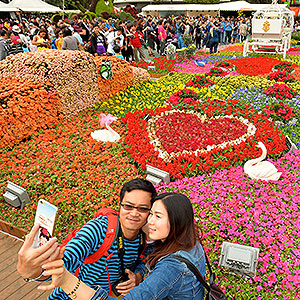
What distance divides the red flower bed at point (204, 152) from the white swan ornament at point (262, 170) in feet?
1.25

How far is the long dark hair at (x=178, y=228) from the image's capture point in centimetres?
161

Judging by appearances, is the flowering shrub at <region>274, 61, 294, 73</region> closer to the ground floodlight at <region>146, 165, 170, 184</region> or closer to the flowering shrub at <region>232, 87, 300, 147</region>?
the flowering shrub at <region>232, 87, 300, 147</region>

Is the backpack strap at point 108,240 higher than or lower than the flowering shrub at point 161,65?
higher

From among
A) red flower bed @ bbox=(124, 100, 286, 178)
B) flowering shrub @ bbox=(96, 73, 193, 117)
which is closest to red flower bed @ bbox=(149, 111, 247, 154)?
red flower bed @ bbox=(124, 100, 286, 178)

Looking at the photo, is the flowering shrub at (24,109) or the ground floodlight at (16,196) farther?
the flowering shrub at (24,109)

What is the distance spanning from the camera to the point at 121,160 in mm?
5328

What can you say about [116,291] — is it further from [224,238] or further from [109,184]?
[109,184]

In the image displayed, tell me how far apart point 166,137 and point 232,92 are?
11.4ft

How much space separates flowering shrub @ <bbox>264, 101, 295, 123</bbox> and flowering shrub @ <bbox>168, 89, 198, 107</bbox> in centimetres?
178

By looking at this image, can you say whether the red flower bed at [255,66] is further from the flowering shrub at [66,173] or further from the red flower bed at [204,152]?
the flowering shrub at [66,173]

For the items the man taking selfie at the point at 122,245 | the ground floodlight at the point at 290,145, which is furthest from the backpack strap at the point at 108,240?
the ground floodlight at the point at 290,145

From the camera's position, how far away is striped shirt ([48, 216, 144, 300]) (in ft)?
5.31

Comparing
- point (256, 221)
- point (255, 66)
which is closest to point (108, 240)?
point (256, 221)

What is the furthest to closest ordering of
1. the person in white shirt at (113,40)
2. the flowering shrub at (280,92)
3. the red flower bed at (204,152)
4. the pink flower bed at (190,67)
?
Result: 1. the pink flower bed at (190,67)
2. the person in white shirt at (113,40)
3. the flowering shrub at (280,92)
4. the red flower bed at (204,152)
